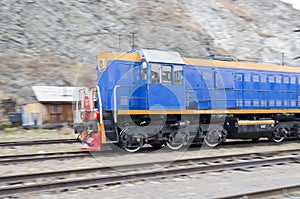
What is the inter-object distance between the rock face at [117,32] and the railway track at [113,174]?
20115 mm

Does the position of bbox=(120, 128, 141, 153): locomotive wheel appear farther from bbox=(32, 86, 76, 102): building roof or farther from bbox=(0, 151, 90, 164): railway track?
bbox=(32, 86, 76, 102): building roof

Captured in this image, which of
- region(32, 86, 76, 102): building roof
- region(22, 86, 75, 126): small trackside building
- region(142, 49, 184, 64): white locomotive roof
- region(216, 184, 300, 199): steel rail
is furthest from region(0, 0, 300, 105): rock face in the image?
region(216, 184, 300, 199): steel rail

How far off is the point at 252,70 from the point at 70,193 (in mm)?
9403

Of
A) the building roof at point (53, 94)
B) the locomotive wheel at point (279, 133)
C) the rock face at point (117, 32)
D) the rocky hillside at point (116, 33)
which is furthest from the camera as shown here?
the rock face at point (117, 32)

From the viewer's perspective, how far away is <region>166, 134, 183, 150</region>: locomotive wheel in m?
11.3

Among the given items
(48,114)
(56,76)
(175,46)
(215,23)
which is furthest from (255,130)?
(215,23)

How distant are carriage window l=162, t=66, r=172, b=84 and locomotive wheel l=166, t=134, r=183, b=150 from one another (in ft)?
6.00

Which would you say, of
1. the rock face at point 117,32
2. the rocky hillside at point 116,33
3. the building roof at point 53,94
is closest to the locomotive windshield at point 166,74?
the building roof at point 53,94

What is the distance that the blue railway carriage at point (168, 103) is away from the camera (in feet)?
34.7

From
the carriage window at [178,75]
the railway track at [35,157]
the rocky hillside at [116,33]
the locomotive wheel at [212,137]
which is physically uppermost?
the rocky hillside at [116,33]

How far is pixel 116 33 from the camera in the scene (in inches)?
1398

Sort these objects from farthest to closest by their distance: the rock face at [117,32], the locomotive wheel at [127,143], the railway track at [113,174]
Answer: the rock face at [117,32], the locomotive wheel at [127,143], the railway track at [113,174]

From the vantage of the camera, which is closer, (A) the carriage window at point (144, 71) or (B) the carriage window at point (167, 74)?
(A) the carriage window at point (144, 71)

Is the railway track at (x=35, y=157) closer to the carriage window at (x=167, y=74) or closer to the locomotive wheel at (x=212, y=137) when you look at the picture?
the carriage window at (x=167, y=74)
